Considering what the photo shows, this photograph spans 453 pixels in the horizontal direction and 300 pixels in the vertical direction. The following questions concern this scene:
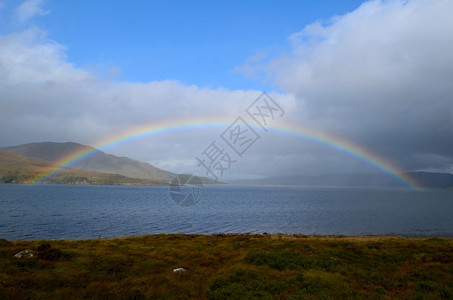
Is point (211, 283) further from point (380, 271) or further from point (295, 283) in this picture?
point (380, 271)

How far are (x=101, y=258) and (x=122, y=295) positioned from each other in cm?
934

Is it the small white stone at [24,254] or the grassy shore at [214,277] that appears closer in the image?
the grassy shore at [214,277]

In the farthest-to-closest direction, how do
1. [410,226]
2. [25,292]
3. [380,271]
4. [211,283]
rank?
1. [410,226]
2. [380,271]
3. [211,283]
4. [25,292]

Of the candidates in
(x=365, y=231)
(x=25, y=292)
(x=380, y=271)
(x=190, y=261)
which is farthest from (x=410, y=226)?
(x=25, y=292)

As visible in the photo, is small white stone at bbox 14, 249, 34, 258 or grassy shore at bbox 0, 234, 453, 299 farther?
small white stone at bbox 14, 249, 34, 258

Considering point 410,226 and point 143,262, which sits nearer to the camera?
point 143,262

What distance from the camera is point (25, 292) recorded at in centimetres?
1407

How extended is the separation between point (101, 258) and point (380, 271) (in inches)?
857

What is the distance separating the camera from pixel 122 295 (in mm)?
14531

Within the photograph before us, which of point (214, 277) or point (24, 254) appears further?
point (24, 254)

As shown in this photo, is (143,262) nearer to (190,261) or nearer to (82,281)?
(190,261)

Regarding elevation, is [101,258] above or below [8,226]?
above

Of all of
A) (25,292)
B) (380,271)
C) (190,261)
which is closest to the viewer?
(25,292)

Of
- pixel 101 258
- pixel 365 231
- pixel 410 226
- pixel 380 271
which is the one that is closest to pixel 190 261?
pixel 101 258
